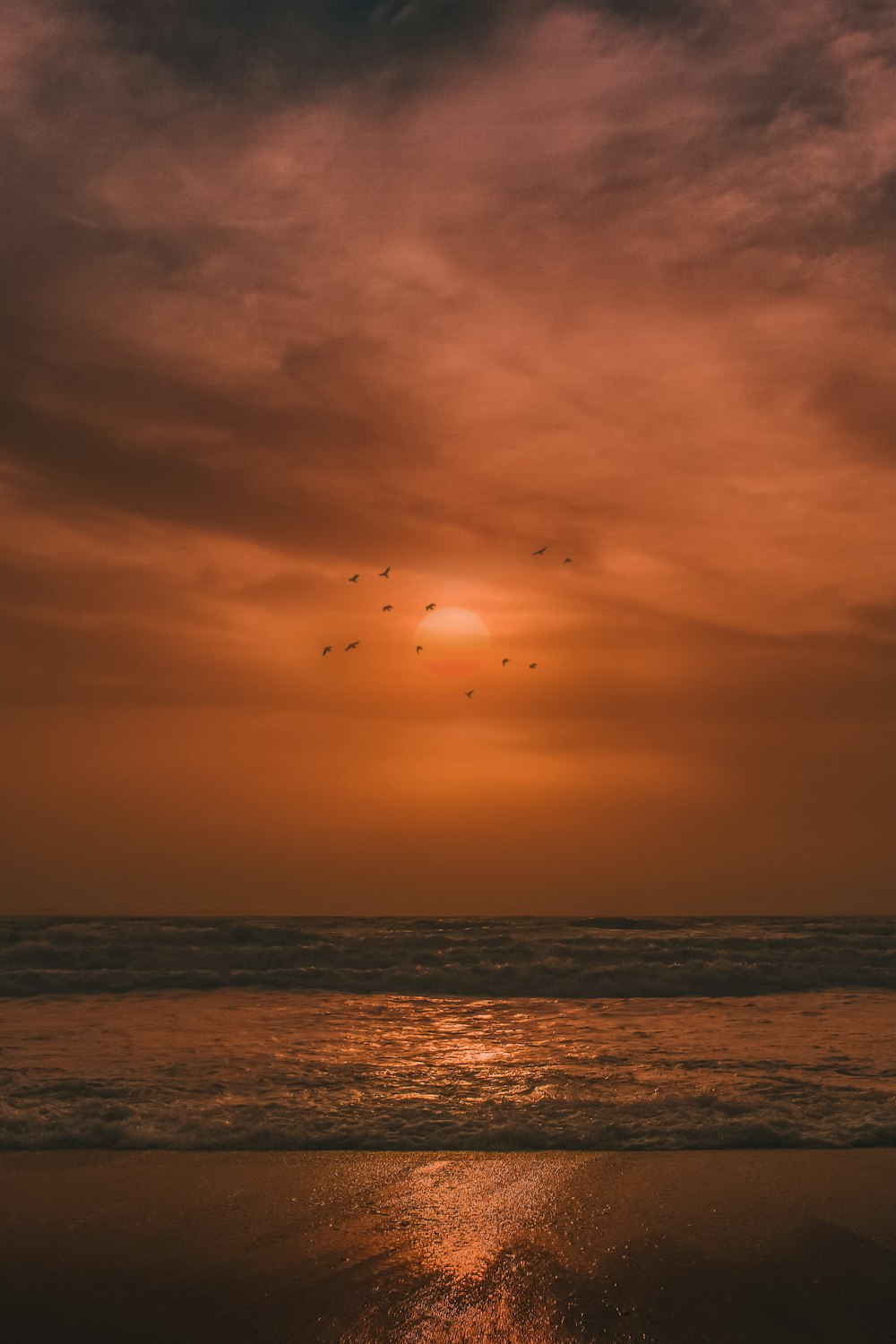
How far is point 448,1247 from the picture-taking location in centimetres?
727

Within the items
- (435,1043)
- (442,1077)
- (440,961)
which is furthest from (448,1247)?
(440,961)

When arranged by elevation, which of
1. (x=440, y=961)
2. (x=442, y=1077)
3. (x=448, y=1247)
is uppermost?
(x=440, y=961)

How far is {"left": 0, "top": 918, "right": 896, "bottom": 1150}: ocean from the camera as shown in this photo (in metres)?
10.5

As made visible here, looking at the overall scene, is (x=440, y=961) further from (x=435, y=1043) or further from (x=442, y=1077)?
(x=442, y=1077)

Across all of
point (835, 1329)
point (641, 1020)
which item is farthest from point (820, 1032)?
point (835, 1329)

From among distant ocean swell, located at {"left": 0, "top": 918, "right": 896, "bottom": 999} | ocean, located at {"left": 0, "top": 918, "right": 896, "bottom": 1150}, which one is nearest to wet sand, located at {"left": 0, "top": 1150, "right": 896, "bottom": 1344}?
ocean, located at {"left": 0, "top": 918, "right": 896, "bottom": 1150}

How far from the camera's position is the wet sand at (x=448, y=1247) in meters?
6.19

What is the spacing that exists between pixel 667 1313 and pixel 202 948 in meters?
25.7

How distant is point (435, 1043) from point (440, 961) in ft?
41.2

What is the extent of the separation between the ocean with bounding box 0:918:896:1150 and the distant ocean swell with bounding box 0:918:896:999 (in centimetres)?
11

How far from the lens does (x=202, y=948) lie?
29922 mm

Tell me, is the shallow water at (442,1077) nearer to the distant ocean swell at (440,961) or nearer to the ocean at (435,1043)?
the ocean at (435,1043)

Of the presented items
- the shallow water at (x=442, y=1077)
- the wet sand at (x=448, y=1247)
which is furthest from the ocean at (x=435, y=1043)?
the wet sand at (x=448, y=1247)

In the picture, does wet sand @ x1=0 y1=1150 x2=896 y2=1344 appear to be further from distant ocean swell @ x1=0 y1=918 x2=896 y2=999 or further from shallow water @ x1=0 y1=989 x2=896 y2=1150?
distant ocean swell @ x1=0 y1=918 x2=896 y2=999
